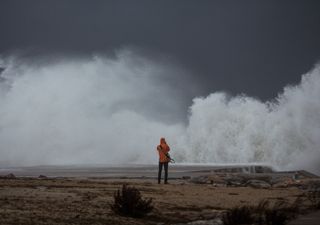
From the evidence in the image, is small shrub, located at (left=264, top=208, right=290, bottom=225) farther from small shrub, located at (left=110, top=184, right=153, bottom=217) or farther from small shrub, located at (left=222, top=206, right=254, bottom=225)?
small shrub, located at (left=110, top=184, right=153, bottom=217)

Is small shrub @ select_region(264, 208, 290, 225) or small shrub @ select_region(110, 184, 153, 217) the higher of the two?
small shrub @ select_region(110, 184, 153, 217)

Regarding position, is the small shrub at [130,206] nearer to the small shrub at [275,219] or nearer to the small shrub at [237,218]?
the small shrub at [237,218]

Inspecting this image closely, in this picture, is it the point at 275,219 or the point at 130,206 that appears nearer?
the point at 275,219

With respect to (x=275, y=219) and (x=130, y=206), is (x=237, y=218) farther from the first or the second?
(x=130, y=206)

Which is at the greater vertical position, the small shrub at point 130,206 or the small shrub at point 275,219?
the small shrub at point 130,206

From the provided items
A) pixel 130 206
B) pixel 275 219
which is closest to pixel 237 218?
pixel 275 219

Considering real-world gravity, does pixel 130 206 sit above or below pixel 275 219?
above

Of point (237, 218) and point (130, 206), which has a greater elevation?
point (130, 206)

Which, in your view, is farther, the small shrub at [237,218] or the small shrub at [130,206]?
the small shrub at [130,206]

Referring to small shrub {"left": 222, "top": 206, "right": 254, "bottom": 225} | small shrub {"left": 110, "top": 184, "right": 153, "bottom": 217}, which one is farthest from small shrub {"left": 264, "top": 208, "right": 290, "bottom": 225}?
small shrub {"left": 110, "top": 184, "right": 153, "bottom": 217}

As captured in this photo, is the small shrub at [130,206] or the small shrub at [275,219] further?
the small shrub at [130,206]

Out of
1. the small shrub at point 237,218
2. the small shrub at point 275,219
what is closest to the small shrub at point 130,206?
the small shrub at point 237,218

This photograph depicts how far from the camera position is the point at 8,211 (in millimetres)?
7410

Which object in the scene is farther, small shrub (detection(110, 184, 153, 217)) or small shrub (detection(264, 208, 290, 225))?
small shrub (detection(110, 184, 153, 217))
